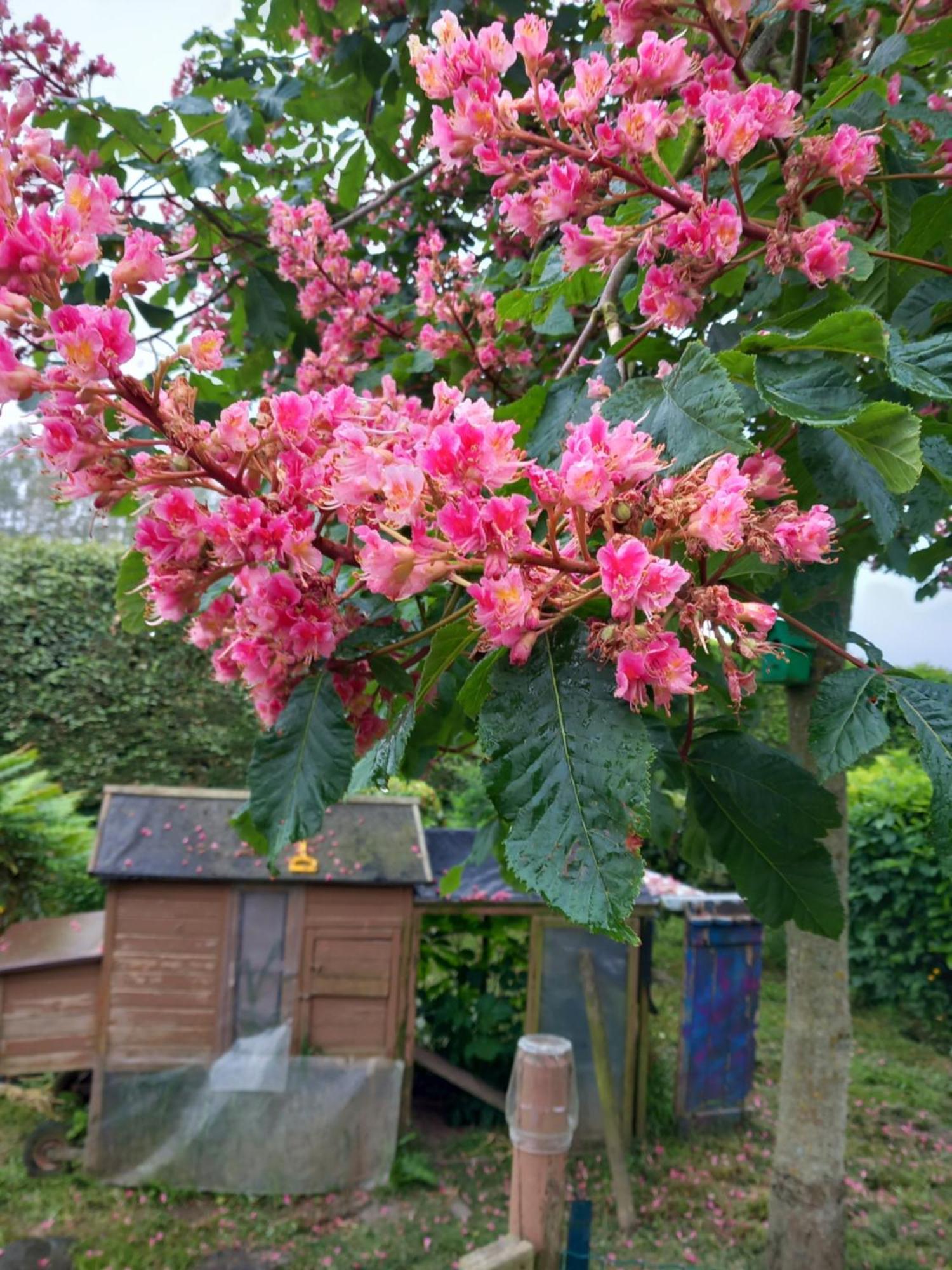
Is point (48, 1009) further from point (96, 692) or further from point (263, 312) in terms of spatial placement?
point (96, 692)

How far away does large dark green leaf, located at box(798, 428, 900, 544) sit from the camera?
2.89ft

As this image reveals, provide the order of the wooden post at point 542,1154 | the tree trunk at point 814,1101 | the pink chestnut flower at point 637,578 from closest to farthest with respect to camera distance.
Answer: the pink chestnut flower at point 637,578 → the wooden post at point 542,1154 → the tree trunk at point 814,1101

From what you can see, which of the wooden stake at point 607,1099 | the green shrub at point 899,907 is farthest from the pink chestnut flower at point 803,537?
the green shrub at point 899,907

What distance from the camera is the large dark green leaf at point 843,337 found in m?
0.71

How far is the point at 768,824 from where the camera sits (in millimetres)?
965

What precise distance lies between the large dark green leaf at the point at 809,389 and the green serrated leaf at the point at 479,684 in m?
0.29

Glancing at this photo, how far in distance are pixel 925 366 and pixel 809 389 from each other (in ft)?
0.39

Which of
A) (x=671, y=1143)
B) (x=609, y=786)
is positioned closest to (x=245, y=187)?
(x=609, y=786)

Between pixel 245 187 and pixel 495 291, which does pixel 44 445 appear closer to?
pixel 495 291

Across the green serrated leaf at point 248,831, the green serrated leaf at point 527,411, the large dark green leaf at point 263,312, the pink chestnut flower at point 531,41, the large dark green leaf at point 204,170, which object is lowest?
the green serrated leaf at point 248,831

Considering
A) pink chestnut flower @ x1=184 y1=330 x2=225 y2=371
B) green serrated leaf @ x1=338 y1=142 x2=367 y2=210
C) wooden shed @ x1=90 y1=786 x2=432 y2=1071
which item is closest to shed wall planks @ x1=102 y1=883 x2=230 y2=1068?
wooden shed @ x1=90 y1=786 x2=432 y2=1071

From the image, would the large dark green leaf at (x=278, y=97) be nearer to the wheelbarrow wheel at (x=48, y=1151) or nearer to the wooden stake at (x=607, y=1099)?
the wooden stake at (x=607, y=1099)

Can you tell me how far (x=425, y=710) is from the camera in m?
1.19

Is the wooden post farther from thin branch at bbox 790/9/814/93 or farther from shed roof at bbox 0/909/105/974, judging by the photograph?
shed roof at bbox 0/909/105/974
